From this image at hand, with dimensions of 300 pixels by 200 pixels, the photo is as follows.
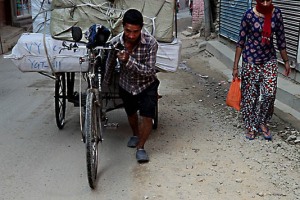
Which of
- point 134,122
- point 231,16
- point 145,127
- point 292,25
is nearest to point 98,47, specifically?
point 145,127

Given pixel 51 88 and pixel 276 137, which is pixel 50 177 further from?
pixel 51 88

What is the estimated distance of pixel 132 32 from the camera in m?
3.90

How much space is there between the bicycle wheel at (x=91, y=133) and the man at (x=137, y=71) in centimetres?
46

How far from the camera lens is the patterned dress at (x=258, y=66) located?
183 inches

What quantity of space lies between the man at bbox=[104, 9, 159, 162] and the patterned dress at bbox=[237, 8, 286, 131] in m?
1.20

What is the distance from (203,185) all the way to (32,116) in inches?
122

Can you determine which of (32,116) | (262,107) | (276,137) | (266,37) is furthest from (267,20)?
(32,116)

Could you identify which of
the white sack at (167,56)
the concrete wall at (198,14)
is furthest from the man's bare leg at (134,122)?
the concrete wall at (198,14)

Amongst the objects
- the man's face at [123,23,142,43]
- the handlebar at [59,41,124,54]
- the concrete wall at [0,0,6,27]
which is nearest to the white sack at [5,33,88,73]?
the handlebar at [59,41,124,54]

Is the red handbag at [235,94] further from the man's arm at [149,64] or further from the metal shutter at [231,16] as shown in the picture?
Answer: the metal shutter at [231,16]

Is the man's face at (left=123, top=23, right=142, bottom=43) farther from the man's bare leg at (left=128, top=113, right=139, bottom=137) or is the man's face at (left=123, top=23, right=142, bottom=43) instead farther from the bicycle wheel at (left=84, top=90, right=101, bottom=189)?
the man's bare leg at (left=128, top=113, right=139, bottom=137)

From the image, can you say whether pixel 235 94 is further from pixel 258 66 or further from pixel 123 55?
pixel 123 55

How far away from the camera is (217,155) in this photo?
14.9 feet

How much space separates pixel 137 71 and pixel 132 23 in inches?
17.4
